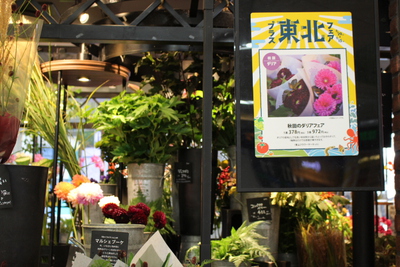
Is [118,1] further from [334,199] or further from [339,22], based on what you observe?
[334,199]

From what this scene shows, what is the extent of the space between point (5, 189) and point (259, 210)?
1.38 metres

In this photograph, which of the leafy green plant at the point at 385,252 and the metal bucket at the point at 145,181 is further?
the leafy green plant at the point at 385,252

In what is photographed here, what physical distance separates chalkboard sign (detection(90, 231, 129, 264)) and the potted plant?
0.81m

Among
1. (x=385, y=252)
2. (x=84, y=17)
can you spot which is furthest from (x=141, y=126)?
(x=385, y=252)

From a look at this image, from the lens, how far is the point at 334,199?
3375 mm

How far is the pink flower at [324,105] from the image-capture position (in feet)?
7.13

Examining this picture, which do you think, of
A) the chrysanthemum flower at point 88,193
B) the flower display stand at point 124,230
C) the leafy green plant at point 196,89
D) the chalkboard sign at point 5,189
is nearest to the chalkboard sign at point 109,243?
the flower display stand at point 124,230

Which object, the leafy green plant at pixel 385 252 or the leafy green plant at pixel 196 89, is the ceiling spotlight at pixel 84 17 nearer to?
the leafy green plant at pixel 196 89

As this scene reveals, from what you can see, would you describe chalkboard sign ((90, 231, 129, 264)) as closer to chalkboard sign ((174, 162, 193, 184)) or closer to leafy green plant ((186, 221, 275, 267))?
leafy green plant ((186, 221, 275, 267))

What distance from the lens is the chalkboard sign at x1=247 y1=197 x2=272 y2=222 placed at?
2732mm

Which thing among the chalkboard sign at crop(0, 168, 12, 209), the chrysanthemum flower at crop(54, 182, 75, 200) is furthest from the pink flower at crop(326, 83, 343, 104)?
the chrysanthemum flower at crop(54, 182, 75, 200)

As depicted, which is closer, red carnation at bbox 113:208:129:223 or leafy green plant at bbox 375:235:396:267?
red carnation at bbox 113:208:129:223

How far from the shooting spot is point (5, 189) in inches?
72.8

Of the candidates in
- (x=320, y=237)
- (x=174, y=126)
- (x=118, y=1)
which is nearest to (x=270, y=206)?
(x=320, y=237)
